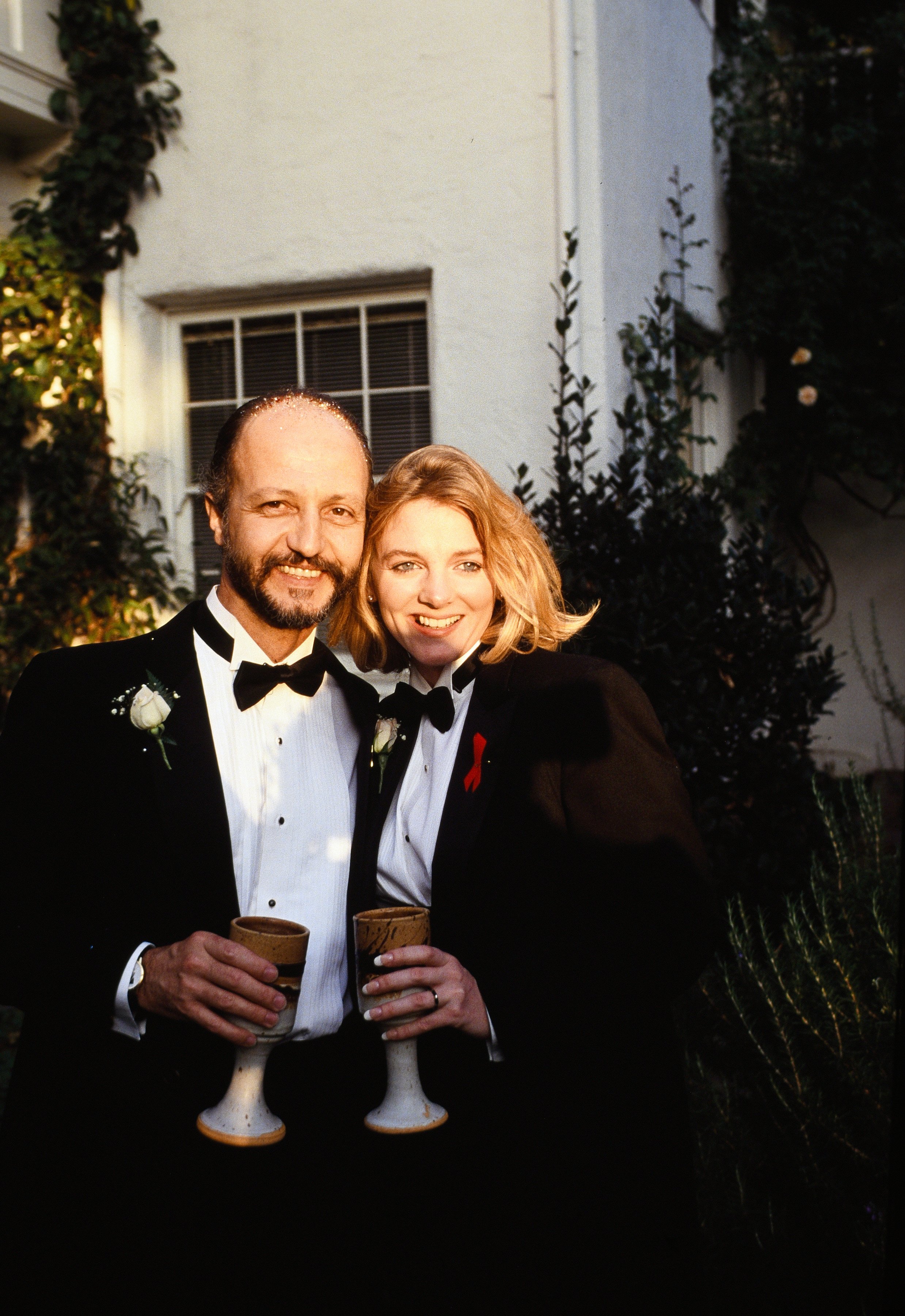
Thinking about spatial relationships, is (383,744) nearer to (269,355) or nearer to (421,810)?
A: (421,810)

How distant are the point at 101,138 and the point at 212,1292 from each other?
16.7ft

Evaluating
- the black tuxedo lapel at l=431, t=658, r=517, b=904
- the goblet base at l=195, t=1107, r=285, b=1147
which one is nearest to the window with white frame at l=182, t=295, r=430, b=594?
the black tuxedo lapel at l=431, t=658, r=517, b=904

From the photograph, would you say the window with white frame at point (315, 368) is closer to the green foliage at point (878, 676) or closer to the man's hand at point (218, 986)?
the green foliage at point (878, 676)

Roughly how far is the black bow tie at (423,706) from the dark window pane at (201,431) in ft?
12.2

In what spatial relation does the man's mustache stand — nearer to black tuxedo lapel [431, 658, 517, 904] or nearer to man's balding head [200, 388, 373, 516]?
man's balding head [200, 388, 373, 516]

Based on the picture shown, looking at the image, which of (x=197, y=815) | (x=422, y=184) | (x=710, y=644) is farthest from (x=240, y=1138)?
(x=422, y=184)

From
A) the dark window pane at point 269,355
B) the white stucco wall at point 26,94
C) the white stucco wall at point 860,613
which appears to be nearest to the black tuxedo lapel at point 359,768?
the dark window pane at point 269,355

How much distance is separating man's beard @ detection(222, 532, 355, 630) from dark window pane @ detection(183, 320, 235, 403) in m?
3.62

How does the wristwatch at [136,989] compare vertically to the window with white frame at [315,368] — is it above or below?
below

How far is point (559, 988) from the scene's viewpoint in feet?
6.27

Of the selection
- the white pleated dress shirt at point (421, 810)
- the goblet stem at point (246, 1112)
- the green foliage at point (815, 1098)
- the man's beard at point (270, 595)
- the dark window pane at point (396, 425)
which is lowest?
the green foliage at point (815, 1098)

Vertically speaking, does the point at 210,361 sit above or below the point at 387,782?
above

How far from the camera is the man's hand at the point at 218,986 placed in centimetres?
164

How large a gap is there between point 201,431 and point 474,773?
4091mm
